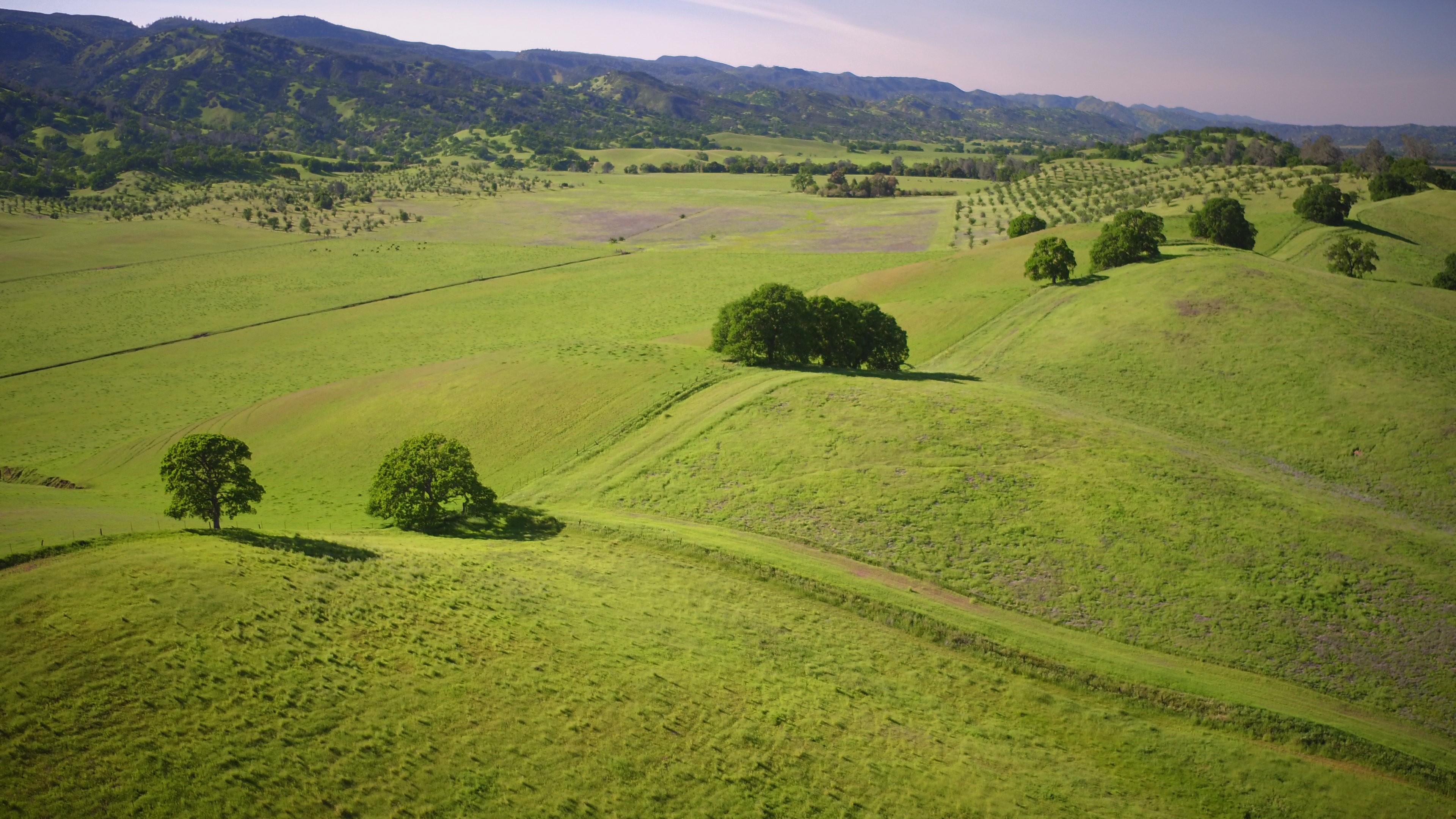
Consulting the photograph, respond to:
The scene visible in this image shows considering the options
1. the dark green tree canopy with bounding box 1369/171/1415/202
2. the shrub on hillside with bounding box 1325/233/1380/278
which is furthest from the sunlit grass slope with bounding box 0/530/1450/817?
the dark green tree canopy with bounding box 1369/171/1415/202

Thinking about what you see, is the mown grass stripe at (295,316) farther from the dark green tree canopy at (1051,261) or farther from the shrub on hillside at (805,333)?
the dark green tree canopy at (1051,261)

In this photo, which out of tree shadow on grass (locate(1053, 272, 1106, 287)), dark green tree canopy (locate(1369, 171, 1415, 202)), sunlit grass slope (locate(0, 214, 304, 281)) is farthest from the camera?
sunlit grass slope (locate(0, 214, 304, 281))

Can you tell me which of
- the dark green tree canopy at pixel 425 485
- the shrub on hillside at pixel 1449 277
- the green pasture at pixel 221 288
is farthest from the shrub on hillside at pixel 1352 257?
the green pasture at pixel 221 288

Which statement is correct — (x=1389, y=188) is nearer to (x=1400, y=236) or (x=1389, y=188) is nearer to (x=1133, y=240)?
(x=1400, y=236)

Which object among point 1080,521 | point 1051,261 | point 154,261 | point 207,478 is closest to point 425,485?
point 207,478

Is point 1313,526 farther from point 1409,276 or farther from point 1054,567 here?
point 1409,276

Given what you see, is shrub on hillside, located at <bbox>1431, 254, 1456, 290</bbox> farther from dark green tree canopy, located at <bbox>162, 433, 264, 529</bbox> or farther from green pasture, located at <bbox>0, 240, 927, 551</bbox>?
dark green tree canopy, located at <bbox>162, 433, 264, 529</bbox>
